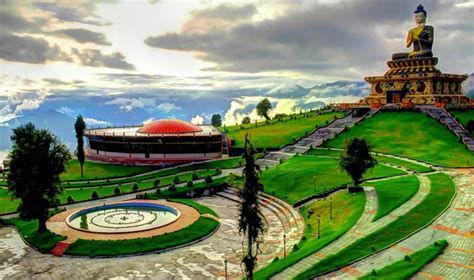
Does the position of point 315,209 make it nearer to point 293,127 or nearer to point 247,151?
point 247,151

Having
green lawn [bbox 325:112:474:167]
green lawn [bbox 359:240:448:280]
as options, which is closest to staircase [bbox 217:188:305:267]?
green lawn [bbox 359:240:448:280]

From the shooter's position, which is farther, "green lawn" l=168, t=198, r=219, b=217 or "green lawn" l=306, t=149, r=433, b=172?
"green lawn" l=306, t=149, r=433, b=172

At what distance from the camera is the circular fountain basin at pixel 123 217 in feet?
141

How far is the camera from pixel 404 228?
106 ft

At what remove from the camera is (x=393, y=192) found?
41.5m

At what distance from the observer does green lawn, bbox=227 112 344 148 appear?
83.1 meters

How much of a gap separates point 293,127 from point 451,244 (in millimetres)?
65508

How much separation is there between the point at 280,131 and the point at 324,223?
175ft

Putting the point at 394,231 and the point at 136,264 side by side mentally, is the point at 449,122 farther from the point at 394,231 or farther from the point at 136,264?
the point at 136,264

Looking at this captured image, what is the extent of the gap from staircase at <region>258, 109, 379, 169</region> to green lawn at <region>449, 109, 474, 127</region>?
14.5 metres

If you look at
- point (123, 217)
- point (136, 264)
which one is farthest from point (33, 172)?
point (136, 264)

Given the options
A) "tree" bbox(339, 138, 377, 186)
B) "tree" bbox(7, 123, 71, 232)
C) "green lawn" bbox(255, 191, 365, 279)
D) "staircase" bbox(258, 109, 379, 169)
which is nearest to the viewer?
"green lawn" bbox(255, 191, 365, 279)

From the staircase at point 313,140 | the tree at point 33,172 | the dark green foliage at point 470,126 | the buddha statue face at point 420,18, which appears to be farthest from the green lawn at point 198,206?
the buddha statue face at point 420,18

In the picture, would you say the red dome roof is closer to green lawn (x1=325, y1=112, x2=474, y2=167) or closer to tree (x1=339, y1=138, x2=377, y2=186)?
green lawn (x1=325, y1=112, x2=474, y2=167)
